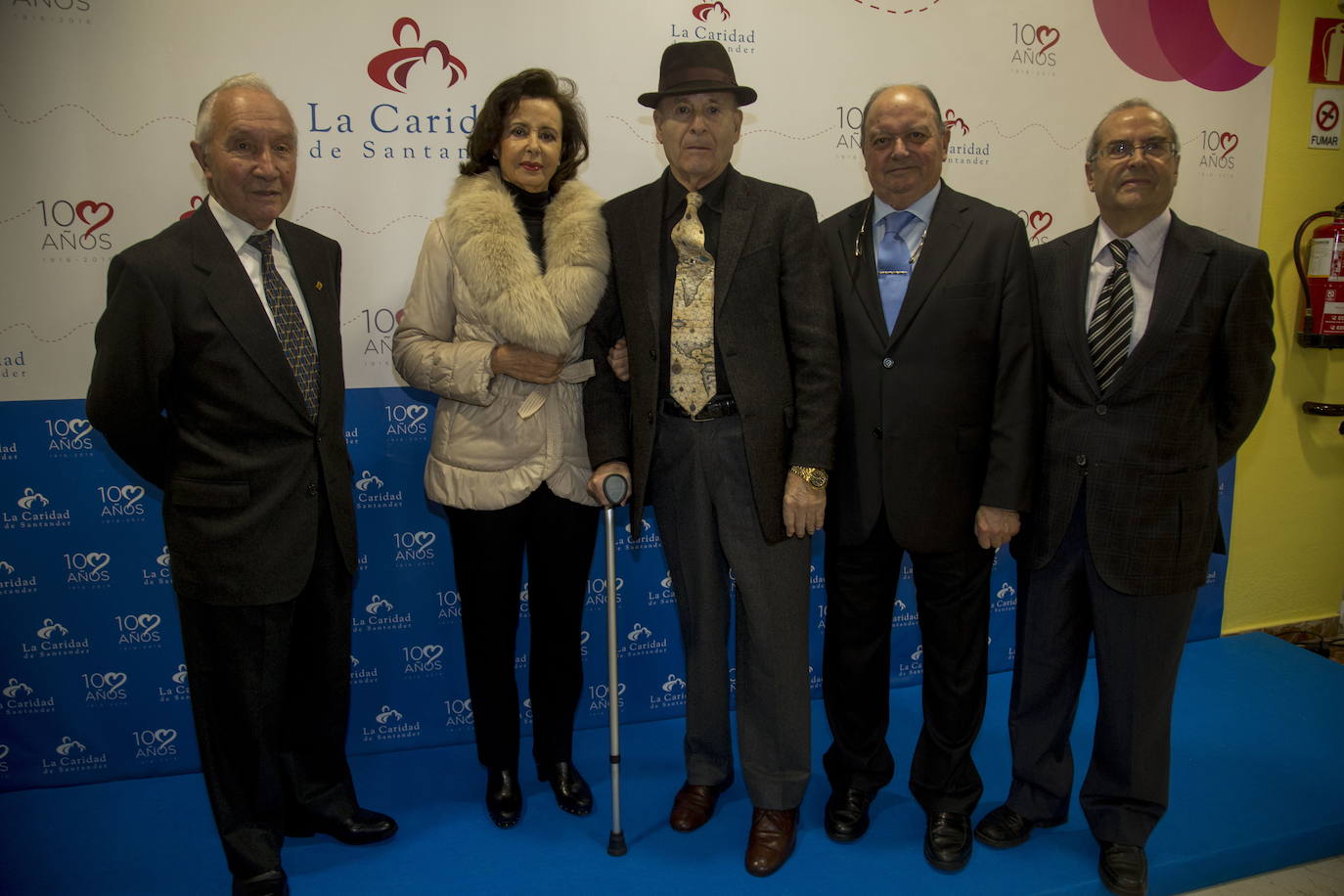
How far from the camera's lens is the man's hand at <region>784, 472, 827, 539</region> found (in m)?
2.29

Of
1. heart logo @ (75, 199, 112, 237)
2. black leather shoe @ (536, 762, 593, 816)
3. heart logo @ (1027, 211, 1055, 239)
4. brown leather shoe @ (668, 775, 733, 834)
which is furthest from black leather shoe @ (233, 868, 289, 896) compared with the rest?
heart logo @ (1027, 211, 1055, 239)

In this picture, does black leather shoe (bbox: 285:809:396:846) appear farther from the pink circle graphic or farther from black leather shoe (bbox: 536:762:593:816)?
the pink circle graphic

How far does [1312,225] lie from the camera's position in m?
3.95

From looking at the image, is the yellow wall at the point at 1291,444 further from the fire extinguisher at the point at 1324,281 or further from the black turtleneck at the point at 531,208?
the black turtleneck at the point at 531,208

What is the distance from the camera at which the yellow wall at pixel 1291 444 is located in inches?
153

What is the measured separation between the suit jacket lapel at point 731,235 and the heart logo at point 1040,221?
1857mm

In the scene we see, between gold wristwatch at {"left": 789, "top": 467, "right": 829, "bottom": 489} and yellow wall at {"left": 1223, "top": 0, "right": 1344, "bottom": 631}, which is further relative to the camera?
yellow wall at {"left": 1223, "top": 0, "right": 1344, "bottom": 631}

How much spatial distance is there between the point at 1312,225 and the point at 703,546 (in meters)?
3.38

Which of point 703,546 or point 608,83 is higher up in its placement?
point 608,83

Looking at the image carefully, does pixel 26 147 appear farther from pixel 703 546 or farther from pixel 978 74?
pixel 978 74

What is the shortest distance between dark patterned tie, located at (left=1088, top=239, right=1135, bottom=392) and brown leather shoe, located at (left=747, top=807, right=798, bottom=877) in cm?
144

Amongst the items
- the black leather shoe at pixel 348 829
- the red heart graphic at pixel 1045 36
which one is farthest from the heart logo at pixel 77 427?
the red heart graphic at pixel 1045 36

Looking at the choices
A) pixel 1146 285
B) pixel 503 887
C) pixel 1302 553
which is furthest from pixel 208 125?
pixel 1302 553

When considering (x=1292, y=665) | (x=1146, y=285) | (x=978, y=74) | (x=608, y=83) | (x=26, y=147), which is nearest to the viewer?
(x=1146, y=285)
